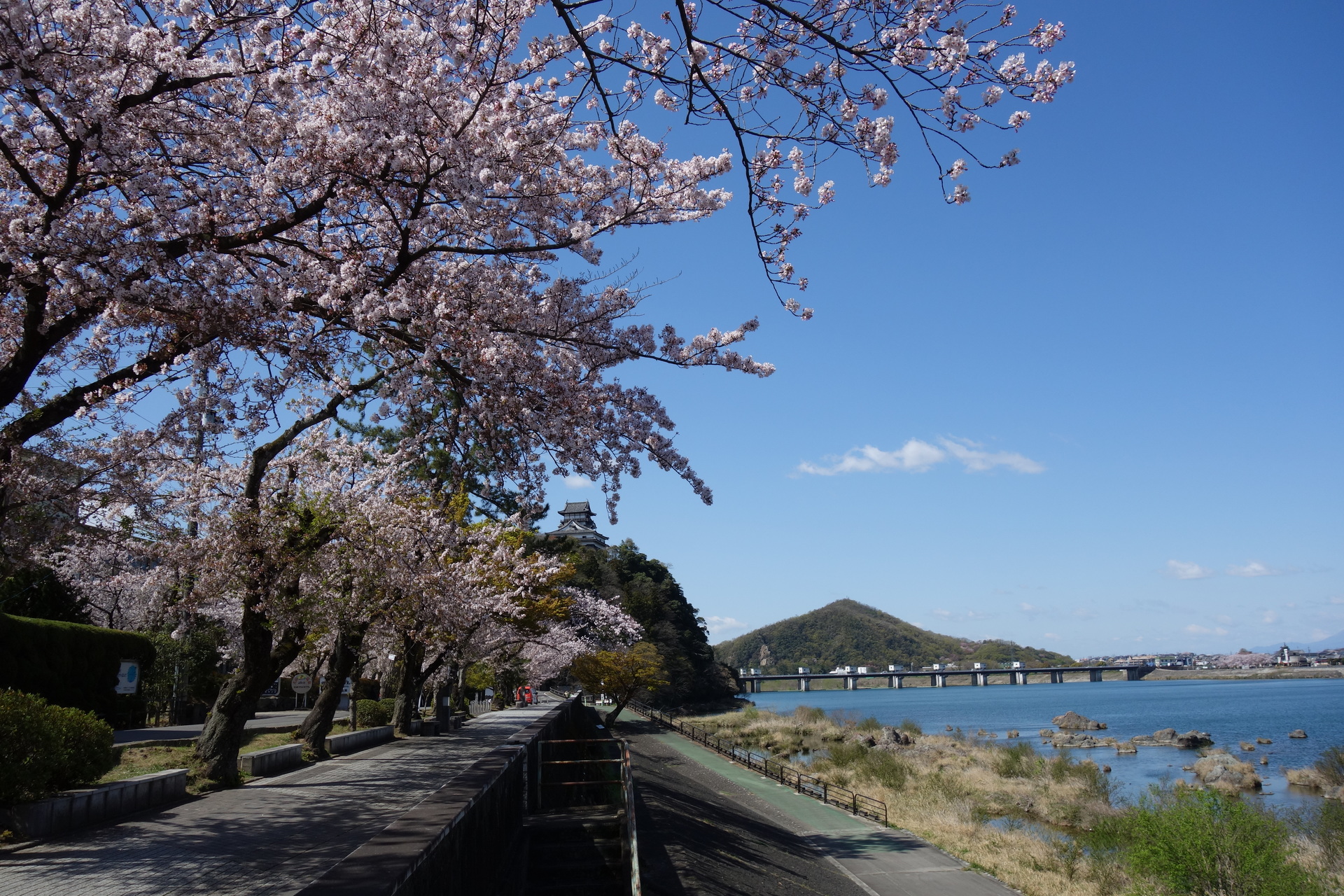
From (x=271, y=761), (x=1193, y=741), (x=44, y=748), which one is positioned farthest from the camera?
(x=1193, y=741)

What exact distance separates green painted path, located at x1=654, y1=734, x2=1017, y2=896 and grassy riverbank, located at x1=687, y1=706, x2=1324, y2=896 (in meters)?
0.75

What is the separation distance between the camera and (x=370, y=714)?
21500mm

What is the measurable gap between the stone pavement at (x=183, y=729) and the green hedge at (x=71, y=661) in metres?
0.69

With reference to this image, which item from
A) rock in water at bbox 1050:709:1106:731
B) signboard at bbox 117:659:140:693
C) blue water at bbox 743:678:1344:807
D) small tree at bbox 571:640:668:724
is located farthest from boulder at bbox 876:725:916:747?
signboard at bbox 117:659:140:693

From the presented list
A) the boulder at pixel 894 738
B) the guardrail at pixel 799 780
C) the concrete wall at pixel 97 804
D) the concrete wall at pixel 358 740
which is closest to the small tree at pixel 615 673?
the guardrail at pixel 799 780

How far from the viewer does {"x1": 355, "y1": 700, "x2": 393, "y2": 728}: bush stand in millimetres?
21359

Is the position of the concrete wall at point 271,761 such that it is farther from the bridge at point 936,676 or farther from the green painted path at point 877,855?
the bridge at point 936,676

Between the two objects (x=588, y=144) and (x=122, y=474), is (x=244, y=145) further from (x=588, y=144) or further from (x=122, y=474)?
(x=122, y=474)

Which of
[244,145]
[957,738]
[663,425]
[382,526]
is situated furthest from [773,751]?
[244,145]

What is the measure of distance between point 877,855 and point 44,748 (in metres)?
17.5

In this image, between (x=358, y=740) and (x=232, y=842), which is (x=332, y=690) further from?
(x=232, y=842)

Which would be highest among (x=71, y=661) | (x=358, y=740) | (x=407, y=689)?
(x=71, y=661)

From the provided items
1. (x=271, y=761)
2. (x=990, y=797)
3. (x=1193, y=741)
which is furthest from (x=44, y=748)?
(x=1193, y=741)

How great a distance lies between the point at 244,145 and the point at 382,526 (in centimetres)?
936
